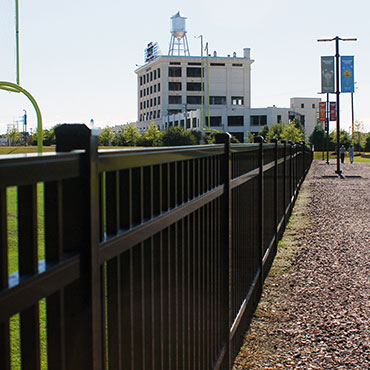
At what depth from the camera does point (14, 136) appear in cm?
10731

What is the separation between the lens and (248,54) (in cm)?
12775

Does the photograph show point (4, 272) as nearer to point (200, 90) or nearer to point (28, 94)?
point (28, 94)

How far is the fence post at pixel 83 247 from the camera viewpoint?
1.60m

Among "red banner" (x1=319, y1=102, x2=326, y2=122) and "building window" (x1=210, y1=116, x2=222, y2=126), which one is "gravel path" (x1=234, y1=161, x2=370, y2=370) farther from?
"building window" (x1=210, y1=116, x2=222, y2=126)

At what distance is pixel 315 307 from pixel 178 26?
126 metres

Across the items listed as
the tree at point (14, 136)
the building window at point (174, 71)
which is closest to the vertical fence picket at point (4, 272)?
the tree at point (14, 136)

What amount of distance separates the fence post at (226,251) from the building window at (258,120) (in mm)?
108090

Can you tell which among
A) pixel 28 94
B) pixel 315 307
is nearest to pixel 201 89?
pixel 28 94

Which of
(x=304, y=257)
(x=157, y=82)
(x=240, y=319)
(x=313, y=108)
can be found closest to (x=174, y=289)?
(x=240, y=319)

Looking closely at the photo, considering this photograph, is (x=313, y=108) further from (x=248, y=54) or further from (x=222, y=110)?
(x=222, y=110)

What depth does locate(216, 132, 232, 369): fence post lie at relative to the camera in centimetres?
390

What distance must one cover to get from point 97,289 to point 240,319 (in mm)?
3108

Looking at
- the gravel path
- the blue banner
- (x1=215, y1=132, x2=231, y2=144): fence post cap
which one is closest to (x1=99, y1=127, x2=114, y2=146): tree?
the blue banner

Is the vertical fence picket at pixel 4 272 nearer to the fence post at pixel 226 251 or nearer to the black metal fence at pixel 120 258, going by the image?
the black metal fence at pixel 120 258
